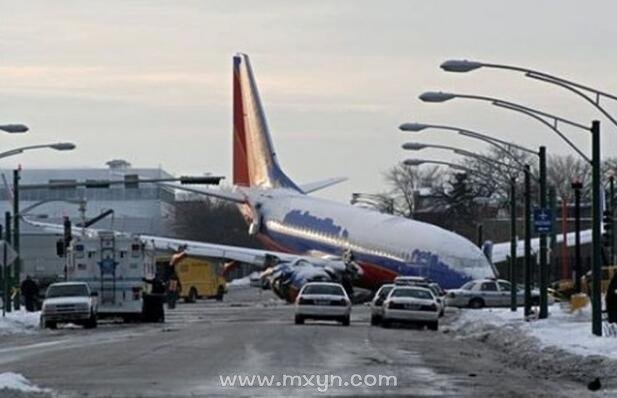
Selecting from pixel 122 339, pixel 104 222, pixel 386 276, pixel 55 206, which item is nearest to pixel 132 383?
pixel 122 339

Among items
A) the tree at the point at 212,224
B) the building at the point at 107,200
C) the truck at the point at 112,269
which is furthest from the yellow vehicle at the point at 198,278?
the tree at the point at 212,224

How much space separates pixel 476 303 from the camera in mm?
72188

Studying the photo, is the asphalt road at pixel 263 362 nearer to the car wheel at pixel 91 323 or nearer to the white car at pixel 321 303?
the car wheel at pixel 91 323

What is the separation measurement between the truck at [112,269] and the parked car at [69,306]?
2.37 meters

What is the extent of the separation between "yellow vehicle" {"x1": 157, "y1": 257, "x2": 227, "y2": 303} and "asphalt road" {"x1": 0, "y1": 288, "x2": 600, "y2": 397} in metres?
49.9

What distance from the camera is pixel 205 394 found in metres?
22.2

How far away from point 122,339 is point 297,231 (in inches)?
1986

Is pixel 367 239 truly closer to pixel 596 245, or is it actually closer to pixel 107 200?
pixel 596 245

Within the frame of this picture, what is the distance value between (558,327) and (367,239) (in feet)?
127

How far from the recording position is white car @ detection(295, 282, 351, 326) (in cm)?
5356

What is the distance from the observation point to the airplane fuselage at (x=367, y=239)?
7619cm

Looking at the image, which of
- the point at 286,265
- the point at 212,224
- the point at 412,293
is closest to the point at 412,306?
the point at 412,293

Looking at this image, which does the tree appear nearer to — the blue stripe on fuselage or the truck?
the blue stripe on fuselage

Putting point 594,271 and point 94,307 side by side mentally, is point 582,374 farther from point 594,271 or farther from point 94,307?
point 94,307
